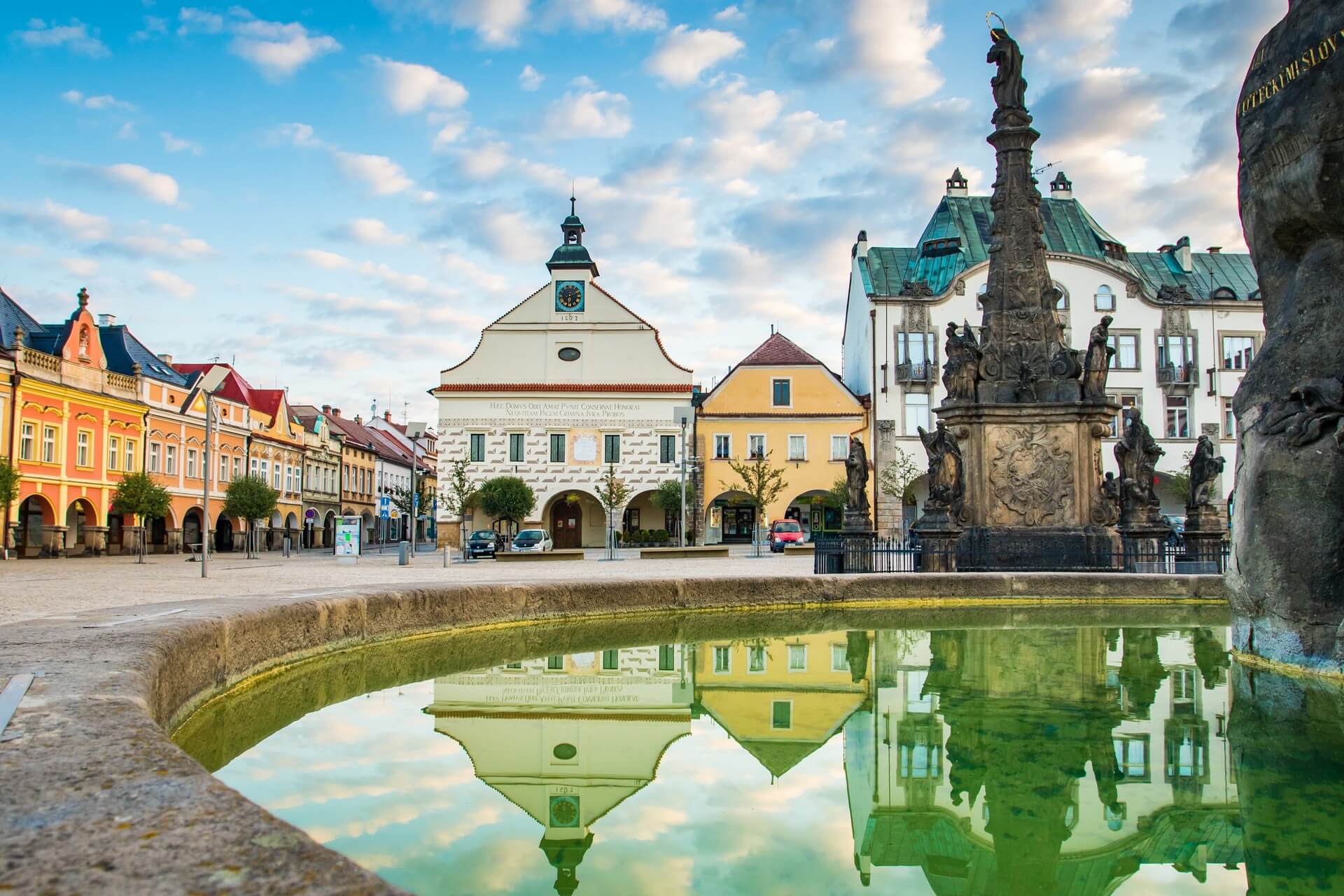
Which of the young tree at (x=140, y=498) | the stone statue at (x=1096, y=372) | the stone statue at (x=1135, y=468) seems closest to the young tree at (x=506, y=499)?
the young tree at (x=140, y=498)

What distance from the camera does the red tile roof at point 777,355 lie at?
53.7 meters

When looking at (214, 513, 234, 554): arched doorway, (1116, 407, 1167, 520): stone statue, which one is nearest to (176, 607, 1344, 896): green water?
(1116, 407, 1167, 520): stone statue

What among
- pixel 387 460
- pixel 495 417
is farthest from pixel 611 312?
pixel 387 460

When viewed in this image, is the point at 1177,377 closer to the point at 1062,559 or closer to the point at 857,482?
the point at 857,482

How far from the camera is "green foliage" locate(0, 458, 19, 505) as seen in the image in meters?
33.4

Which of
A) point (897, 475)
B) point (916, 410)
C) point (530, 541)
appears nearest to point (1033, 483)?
point (530, 541)

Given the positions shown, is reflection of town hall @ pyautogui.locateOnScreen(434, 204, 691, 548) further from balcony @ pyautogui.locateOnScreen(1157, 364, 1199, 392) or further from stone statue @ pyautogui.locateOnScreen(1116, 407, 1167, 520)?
stone statue @ pyautogui.locateOnScreen(1116, 407, 1167, 520)

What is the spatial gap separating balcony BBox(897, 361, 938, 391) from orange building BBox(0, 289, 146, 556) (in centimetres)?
3406

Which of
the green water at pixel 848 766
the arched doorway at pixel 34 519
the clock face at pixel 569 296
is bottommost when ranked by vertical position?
the green water at pixel 848 766

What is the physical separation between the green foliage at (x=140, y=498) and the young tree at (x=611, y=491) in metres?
17.3

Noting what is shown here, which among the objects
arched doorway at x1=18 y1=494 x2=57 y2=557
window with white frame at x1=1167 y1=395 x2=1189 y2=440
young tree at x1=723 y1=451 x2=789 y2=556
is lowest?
arched doorway at x1=18 y1=494 x2=57 y2=557

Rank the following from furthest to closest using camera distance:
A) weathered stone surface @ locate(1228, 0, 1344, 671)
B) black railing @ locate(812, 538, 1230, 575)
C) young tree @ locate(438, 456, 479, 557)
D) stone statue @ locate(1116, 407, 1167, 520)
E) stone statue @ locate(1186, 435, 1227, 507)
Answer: young tree @ locate(438, 456, 479, 557), stone statue @ locate(1186, 435, 1227, 507), stone statue @ locate(1116, 407, 1167, 520), black railing @ locate(812, 538, 1230, 575), weathered stone surface @ locate(1228, 0, 1344, 671)

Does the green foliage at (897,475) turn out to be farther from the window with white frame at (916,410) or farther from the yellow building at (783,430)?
the yellow building at (783,430)

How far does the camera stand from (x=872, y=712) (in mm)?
6520
